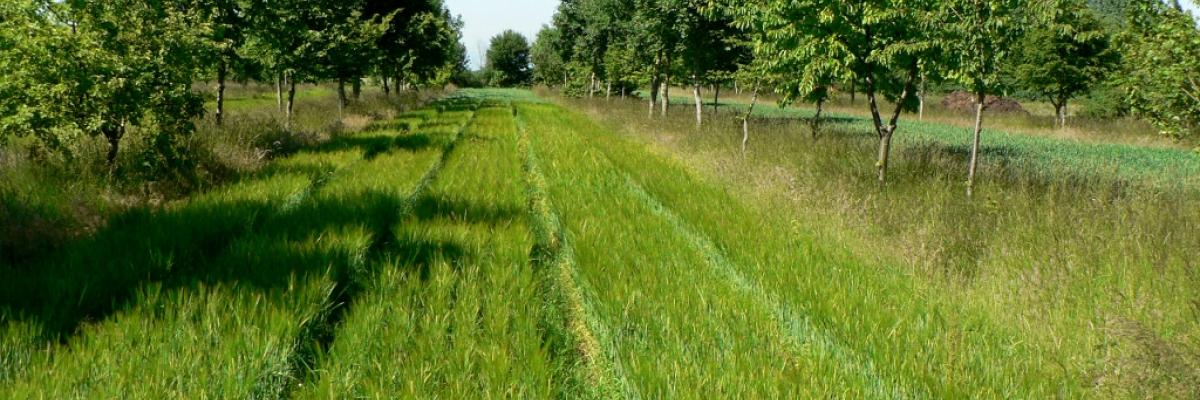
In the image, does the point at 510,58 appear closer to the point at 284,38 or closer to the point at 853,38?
the point at 284,38

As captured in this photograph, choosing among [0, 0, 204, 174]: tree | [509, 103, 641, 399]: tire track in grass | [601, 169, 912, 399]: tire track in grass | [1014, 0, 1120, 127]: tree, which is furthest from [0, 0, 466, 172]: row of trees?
[1014, 0, 1120, 127]: tree

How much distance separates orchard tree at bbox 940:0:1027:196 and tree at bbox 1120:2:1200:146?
1.16 meters

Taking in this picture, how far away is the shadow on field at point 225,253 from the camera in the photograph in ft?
12.6

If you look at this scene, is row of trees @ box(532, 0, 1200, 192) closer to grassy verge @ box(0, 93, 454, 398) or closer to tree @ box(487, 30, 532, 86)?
grassy verge @ box(0, 93, 454, 398)

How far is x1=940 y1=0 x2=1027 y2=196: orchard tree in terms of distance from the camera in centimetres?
711

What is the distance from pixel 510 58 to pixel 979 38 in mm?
96997

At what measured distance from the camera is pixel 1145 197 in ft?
24.4

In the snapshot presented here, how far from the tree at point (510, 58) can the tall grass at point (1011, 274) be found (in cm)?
9400

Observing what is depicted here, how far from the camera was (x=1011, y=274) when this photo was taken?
16.2ft

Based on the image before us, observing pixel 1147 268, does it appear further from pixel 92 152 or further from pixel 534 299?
pixel 92 152

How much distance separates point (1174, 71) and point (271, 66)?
16.5 m

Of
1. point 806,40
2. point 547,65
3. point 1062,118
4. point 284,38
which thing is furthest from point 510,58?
point 806,40

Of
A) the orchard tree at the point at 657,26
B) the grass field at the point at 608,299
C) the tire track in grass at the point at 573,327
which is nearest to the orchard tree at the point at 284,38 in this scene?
the grass field at the point at 608,299

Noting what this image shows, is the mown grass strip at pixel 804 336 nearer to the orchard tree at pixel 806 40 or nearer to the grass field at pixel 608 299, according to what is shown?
the grass field at pixel 608 299
